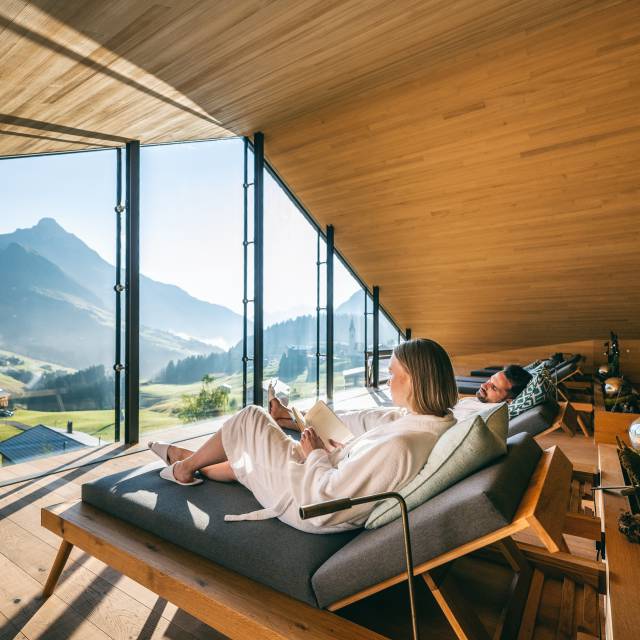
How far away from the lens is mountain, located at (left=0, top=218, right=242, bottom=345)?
155 inches

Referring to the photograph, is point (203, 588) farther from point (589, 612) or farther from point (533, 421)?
point (533, 421)

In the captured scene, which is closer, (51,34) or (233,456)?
(233,456)

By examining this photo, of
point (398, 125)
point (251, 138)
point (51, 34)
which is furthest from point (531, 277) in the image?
point (51, 34)

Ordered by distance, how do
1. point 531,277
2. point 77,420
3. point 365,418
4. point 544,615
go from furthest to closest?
point 531,277 → point 77,420 → point 365,418 → point 544,615

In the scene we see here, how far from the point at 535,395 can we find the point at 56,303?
4057 millimetres

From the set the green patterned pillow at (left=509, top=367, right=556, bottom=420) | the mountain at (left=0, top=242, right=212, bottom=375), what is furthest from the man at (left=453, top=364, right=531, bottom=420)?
the mountain at (left=0, top=242, right=212, bottom=375)

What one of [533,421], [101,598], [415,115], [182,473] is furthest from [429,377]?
[415,115]

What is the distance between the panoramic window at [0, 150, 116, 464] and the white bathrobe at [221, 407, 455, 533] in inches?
105

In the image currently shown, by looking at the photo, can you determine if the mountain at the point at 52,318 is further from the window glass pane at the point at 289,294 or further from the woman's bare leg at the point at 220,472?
the woman's bare leg at the point at 220,472

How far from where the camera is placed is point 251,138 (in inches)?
217

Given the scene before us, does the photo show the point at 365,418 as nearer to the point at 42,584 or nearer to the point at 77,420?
the point at 42,584

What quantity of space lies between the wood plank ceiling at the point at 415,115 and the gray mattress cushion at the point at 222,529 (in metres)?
2.36

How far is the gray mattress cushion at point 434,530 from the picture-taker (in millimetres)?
1166

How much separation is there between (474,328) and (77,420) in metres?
6.14
